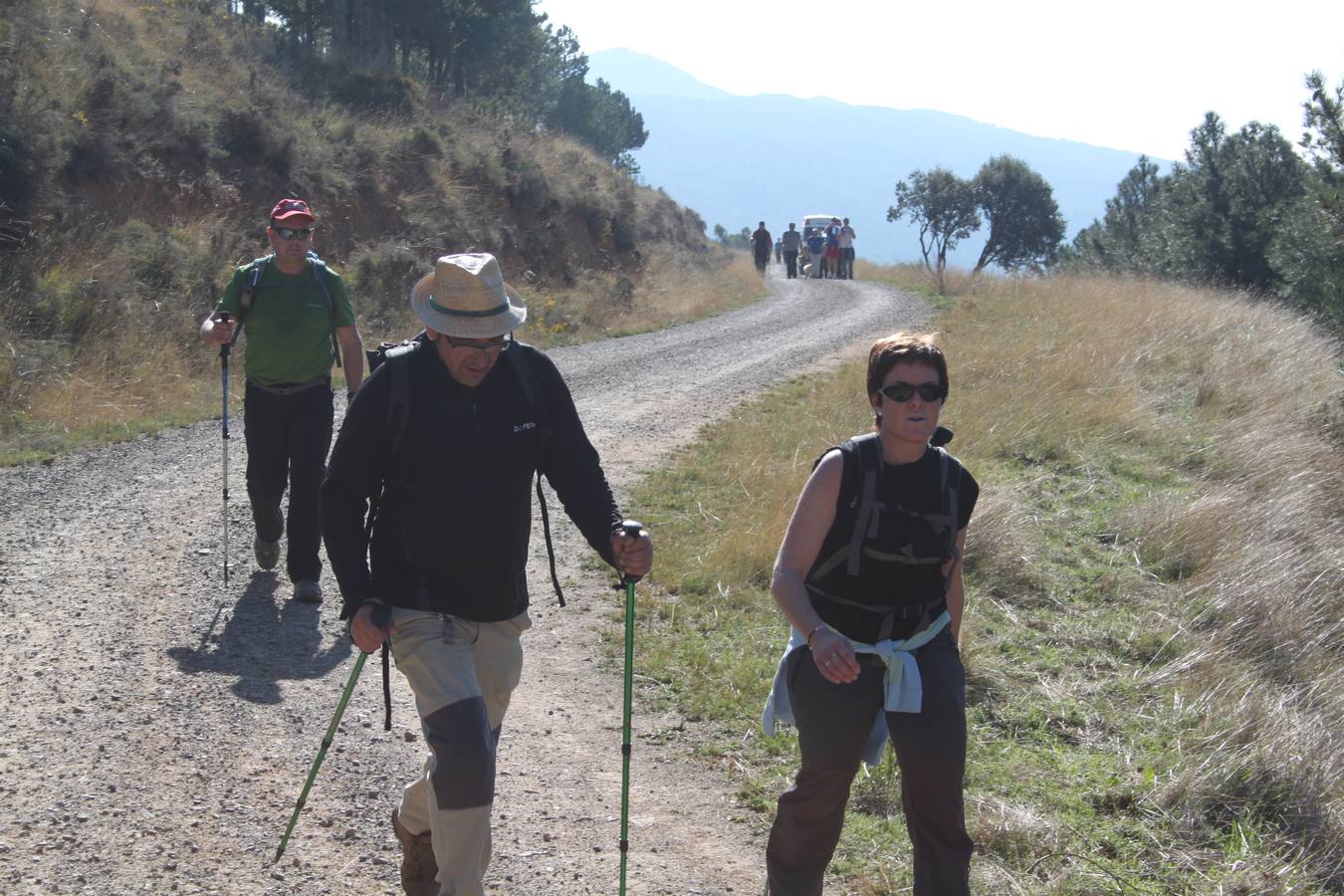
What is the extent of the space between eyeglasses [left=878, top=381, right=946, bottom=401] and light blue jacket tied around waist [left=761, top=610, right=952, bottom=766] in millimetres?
601

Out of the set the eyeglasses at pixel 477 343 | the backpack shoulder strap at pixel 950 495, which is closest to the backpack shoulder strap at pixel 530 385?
the eyeglasses at pixel 477 343

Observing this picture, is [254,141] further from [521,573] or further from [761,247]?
[521,573]

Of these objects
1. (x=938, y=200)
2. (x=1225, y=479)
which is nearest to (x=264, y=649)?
(x=1225, y=479)

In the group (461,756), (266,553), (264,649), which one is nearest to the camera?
(461,756)

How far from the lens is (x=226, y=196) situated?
18.9 m

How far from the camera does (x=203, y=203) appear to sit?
60.0 ft

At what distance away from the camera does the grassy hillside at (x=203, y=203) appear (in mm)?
Answer: 12734

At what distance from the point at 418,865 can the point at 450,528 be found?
978mm

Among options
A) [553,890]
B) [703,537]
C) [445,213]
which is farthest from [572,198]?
[553,890]

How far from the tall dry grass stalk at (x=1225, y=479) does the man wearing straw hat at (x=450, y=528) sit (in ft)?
8.86

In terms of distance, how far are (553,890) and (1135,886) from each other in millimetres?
1848

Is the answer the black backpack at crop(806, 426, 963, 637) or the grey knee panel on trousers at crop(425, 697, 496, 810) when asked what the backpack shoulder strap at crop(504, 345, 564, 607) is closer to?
the grey knee panel on trousers at crop(425, 697, 496, 810)

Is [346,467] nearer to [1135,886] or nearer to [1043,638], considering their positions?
[1135,886]

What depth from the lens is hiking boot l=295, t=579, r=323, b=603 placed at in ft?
21.2
